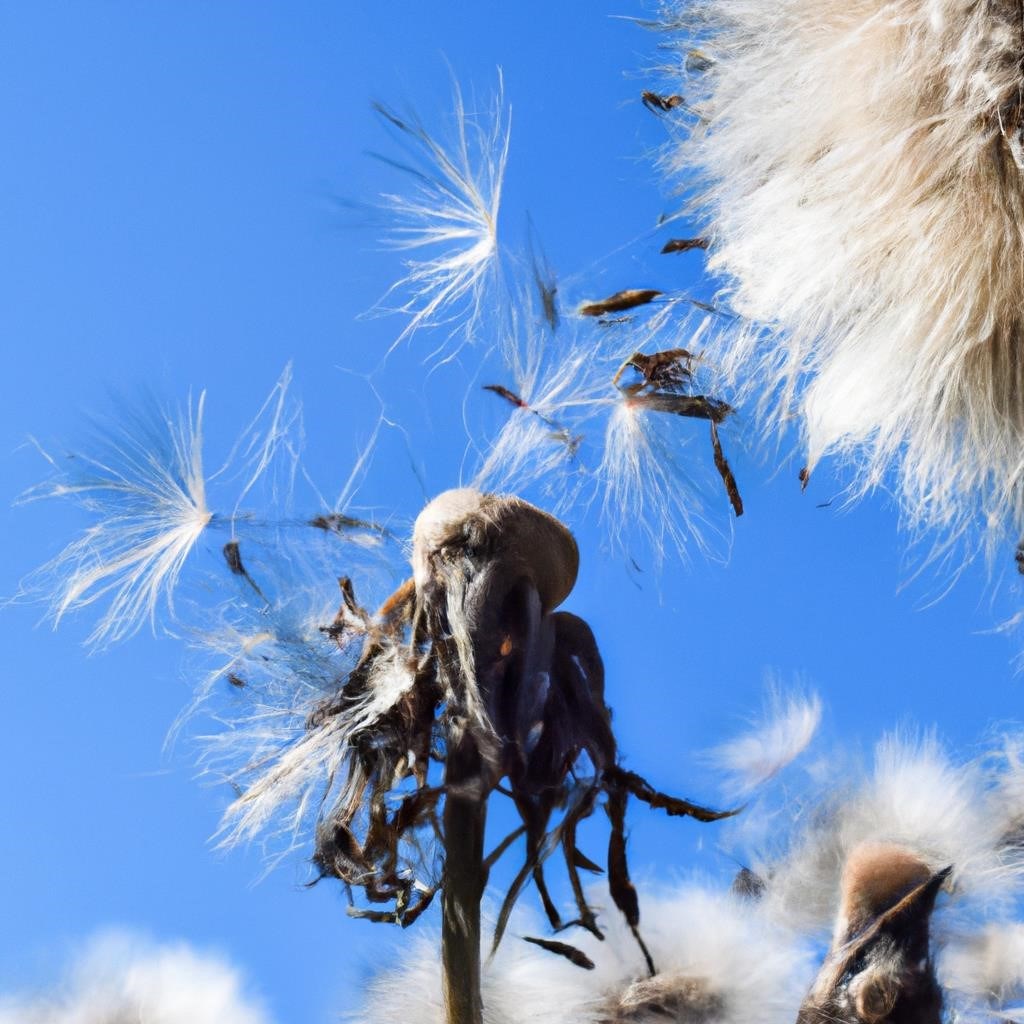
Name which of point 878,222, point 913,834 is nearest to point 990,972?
point 913,834

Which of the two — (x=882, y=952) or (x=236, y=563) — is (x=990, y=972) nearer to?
(x=882, y=952)

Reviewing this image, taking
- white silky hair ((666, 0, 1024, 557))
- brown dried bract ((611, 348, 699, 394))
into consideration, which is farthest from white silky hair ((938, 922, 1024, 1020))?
brown dried bract ((611, 348, 699, 394))

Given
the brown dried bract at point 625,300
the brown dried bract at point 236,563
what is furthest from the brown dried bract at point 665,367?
the brown dried bract at point 236,563

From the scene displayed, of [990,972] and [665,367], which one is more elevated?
[665,367]

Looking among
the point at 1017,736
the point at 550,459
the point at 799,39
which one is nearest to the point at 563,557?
the point at 550,459

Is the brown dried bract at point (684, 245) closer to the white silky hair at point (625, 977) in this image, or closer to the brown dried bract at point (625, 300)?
the brown dried bract at point (625, 300)

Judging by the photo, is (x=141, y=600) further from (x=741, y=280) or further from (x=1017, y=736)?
(x=1017, y=736)

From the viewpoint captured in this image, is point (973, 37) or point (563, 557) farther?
point (563, 557)
